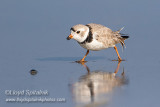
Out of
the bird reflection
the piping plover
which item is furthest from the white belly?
the bird reflection

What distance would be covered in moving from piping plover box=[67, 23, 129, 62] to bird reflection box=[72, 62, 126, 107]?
5.43ft

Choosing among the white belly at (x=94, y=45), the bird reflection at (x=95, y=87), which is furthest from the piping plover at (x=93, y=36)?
the bird reflection at (x=95, y=87)

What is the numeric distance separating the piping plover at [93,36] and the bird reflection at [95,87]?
5.43 feet

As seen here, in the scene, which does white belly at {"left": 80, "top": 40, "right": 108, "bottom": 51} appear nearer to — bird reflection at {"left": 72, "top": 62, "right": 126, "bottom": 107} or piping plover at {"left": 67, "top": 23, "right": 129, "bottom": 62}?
piping plover at {"left": 67, "top": 23, "right": 129, "bottom": 62}

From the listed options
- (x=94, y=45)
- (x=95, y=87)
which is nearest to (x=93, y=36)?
(x=94, y=45)

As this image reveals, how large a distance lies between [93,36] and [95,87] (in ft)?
12.1

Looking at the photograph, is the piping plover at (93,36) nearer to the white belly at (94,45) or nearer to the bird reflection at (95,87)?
the white belly at (94,45)

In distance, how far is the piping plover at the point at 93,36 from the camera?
1252cm

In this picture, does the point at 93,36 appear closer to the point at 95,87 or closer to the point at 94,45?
the point at 94,45

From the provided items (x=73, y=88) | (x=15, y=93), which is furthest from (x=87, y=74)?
(x=15, y=93)

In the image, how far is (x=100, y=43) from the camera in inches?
510

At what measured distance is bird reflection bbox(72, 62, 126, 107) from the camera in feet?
26.8

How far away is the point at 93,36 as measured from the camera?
41.8 ft

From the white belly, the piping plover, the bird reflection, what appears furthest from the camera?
the white belly
